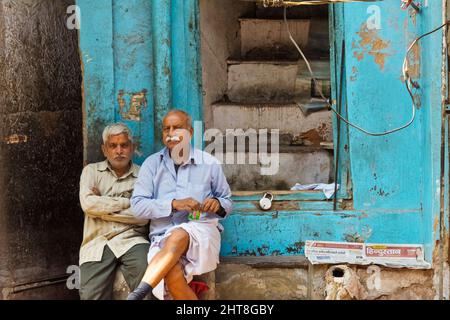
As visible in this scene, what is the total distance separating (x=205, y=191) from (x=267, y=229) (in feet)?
2.22

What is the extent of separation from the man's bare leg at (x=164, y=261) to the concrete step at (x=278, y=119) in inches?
66.7

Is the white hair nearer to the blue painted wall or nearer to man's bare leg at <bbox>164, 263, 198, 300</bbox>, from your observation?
the blue painted wall

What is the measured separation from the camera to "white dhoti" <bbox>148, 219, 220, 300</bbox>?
511cm

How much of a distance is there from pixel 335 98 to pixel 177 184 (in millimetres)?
1254

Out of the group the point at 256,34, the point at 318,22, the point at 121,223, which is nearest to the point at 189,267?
the point at 121,223

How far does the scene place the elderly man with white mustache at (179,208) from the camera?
5.02 metres

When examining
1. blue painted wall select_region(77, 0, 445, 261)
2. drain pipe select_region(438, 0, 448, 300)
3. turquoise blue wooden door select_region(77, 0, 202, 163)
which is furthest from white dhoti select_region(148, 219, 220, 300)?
drain pipe select_region(438, 0, 448, 300)

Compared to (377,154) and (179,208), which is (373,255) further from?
(179,208)

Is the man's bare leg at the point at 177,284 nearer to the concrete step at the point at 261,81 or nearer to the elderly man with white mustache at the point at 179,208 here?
the elderly man with white mustache at the point at 179,208

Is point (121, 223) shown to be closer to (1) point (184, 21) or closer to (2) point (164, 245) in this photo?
(2) point (164, 245)

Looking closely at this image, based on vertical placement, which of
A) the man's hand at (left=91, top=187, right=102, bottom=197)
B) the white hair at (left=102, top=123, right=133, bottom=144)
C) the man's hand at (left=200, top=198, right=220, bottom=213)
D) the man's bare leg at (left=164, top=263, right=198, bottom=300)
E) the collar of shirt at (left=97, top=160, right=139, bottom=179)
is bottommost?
the man's bare leg at (left=164, top=263, right=198, bottom=300)

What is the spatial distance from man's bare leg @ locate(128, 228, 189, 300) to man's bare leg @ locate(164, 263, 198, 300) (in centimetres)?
5

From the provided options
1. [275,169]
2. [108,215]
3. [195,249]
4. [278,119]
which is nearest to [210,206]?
[195,249]

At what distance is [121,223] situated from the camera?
17.8 feet
